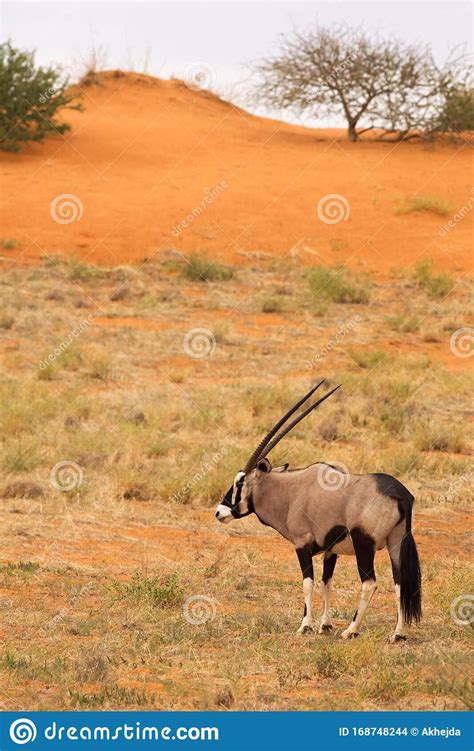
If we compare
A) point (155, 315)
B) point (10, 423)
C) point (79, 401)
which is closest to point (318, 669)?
point (10, 423)

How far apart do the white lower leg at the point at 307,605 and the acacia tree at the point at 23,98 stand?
87.2ft

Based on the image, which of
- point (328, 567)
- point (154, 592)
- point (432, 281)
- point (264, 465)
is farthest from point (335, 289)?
point (328, 567)

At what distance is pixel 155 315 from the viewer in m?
20.8

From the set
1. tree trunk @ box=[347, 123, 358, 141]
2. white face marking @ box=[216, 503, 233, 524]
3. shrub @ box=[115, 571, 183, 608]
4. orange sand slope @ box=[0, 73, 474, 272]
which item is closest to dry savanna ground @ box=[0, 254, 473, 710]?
shrub @ box=[115, 571, 183, 608]

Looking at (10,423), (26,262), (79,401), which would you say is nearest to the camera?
(10,423)

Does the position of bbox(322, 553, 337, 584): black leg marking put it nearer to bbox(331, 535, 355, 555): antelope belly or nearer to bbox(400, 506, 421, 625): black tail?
bbox(331, 535, 355, 555): antelope belly

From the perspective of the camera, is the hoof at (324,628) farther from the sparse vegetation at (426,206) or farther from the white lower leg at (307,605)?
the sparse vegetation at (426,206)

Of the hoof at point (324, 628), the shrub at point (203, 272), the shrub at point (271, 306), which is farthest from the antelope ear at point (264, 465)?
the shrub at point (203, 272)

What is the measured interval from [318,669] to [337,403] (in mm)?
8824

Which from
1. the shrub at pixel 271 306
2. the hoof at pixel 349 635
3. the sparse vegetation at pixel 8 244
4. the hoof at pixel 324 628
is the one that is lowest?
the sparse vegetation at pixel 8 244

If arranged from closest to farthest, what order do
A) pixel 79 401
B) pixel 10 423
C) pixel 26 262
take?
pixel 10 423
pixel 79 401
pixel 26 262

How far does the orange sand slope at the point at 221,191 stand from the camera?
86.1ft
